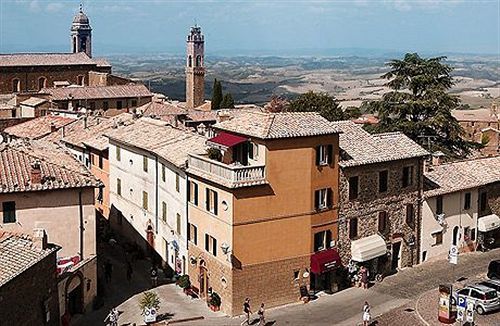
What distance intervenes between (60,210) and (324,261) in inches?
543

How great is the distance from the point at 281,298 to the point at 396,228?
9.70 meters

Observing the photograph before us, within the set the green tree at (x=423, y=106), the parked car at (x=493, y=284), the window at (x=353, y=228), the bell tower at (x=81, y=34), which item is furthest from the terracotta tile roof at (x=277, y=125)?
the bell tower at (x=81, y=34)

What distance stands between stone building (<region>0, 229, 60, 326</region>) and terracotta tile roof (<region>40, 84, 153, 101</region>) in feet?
179

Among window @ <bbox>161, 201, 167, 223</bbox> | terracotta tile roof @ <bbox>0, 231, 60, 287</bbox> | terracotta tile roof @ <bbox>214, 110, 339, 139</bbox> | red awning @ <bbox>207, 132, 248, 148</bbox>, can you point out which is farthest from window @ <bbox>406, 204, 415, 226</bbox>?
terracotta tile roof @ <bbox>0, 231, 60, 287</bbox>

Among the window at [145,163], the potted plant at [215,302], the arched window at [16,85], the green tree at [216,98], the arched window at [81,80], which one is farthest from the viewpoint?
the green tree at [216,98]

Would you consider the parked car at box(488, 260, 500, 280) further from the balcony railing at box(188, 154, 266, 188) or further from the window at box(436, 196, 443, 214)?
the balcony railing at box(188, 154, 266, 188)

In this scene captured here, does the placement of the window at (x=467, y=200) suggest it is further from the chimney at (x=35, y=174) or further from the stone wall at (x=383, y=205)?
the chimney at (x=35, y=174)

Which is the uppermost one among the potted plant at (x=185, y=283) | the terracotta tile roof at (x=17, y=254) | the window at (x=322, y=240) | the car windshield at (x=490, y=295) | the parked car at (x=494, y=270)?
the terracotta tile roof at (x=17, y=254)

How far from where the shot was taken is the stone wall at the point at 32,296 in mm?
27852

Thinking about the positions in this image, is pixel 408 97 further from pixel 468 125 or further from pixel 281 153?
pixel 468 125

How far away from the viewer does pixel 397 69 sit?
63812 mm

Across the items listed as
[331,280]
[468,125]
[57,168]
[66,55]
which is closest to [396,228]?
[331,280]

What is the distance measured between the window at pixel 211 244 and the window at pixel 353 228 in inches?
318

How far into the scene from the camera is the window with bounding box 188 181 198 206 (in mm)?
40994
